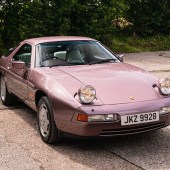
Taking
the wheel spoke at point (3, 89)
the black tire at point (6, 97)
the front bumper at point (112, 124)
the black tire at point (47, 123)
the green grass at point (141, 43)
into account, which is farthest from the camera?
the green grass at point (141, 43)

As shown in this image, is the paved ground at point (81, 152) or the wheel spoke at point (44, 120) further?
the wheel spoke at point (44, 120)

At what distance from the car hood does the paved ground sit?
63cm

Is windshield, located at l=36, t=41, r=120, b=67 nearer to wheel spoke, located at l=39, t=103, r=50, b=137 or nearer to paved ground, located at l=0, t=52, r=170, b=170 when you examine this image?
wheel spoke, located at l=39, t=103, r=50, b=137

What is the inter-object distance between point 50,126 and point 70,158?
52cm

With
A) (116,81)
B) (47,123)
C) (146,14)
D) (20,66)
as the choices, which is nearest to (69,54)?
(20,66)

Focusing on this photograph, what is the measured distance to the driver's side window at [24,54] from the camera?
6.16 meters

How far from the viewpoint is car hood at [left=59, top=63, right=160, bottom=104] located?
4750mm

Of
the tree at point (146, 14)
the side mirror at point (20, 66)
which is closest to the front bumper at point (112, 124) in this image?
the side mirror at point (20, 66)

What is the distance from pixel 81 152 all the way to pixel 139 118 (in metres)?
0.82

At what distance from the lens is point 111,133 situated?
4.57m

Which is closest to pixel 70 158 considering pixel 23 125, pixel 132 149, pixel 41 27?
pixel 132 149

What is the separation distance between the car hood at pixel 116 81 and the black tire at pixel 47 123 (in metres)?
0.52

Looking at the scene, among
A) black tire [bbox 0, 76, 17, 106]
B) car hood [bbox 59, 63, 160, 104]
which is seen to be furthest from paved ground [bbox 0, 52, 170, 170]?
black tire [bbox 0, 76, 17, 106]

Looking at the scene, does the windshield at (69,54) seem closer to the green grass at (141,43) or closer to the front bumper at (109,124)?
the front bumper at (109,124)
